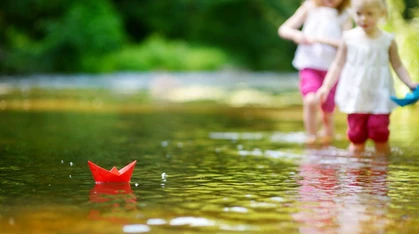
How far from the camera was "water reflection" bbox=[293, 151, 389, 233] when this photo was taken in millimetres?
3186

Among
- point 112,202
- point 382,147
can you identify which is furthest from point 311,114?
point 112,202

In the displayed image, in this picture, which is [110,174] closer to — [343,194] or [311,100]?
[343,194]

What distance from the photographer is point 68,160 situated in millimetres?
5488

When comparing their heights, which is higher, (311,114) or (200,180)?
(311,114)

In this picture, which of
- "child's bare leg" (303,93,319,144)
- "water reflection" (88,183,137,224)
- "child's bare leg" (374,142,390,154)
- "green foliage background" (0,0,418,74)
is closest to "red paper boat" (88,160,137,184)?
"water reflection" (88,183,137,224)

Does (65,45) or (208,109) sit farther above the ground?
(65,45)

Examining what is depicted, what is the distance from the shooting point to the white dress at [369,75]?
244 inches

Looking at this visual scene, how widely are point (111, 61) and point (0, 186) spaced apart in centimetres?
2320

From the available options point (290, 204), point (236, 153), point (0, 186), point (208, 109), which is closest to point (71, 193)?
point (0, 186)

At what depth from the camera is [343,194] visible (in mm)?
3986

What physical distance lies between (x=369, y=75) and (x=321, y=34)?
133cm

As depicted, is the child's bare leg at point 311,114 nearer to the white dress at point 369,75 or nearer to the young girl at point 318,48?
the young girl at point 318,48

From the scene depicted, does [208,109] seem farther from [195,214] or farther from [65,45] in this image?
[65,45]

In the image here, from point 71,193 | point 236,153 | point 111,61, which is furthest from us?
point 111,61
